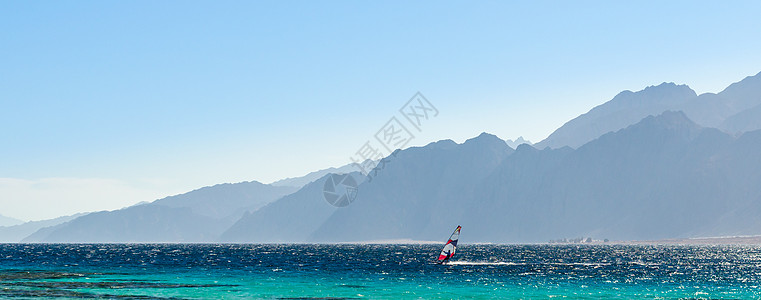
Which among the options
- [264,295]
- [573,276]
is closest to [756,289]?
[573,276]

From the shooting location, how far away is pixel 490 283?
97.6m

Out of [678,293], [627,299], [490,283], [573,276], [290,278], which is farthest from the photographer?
[573,276]

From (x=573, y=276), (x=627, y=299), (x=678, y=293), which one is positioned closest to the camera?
(x=627, y=299)

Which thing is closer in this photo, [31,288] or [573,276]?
[31,288]

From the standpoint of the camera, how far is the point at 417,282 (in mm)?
98562

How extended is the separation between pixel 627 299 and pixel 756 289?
21.4m

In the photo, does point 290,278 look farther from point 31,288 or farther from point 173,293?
point 31,288

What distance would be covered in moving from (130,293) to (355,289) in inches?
969

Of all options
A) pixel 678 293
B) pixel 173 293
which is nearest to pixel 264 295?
pixel 173 293

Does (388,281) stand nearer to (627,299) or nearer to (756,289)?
(627,299)

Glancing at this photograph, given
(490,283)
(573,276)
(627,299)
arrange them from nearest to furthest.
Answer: (627,299), (490,283), (573,276)

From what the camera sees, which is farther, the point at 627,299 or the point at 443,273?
the point at 443,273

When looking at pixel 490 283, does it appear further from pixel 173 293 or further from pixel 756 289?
pixel 173 293

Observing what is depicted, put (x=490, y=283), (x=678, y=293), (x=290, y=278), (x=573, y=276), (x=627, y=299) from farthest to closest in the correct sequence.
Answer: (x=573, y=276) < (x=290, y=278) < (x=490, y=283) < (x=678, y=293) < (x=627, y=299)
